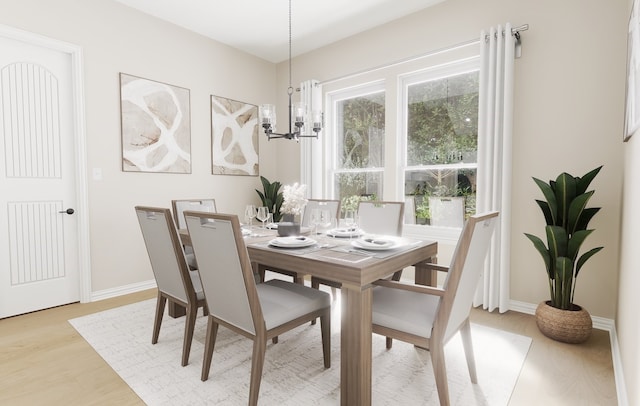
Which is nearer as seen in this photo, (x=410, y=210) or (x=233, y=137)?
(x=410, y=210)

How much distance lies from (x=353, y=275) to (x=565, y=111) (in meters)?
2.42

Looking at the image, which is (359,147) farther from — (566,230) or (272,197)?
(566,230)

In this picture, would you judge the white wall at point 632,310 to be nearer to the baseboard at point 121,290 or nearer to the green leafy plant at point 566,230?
the green leafy plant at point 566,230

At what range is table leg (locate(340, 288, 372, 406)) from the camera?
1.56 meters

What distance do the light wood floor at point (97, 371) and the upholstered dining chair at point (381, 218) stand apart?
1.10 meters

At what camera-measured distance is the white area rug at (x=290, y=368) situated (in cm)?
177

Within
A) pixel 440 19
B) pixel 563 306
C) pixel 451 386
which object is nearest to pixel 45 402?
pixel 451 386

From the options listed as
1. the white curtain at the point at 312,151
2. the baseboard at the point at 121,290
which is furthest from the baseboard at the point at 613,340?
the baseboard at the point at 121,290

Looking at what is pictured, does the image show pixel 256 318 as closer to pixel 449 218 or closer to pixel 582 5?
pixel 449 218

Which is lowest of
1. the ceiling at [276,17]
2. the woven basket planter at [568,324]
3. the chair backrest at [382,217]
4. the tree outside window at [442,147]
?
the woven basket planter at [568,324]

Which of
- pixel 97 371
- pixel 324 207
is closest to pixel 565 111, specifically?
pixel 324 207

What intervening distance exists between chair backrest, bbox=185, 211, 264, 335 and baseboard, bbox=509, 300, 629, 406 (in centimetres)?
186

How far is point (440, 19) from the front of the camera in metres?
3.35

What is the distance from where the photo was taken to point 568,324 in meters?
2.31
